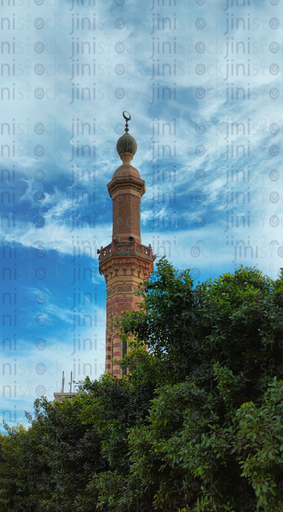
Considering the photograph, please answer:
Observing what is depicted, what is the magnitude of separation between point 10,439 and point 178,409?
18928mm

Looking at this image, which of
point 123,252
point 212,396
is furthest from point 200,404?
point 123,252

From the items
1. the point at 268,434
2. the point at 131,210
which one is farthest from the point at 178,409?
the point at 131,210

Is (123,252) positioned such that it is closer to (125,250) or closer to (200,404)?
(125,250)

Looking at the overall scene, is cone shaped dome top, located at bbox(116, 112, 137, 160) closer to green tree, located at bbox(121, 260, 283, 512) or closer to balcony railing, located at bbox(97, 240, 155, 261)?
balcony railing, located at bbox(97, 240, 155, 261)

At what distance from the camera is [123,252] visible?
28.1 meters

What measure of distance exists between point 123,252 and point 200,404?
727 inches

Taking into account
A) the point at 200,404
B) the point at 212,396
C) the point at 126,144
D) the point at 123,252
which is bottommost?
the point at 200,404

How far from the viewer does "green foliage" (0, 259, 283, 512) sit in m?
8.52

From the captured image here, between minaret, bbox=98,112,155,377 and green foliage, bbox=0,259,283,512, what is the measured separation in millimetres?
12242

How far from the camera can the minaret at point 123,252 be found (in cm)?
2745

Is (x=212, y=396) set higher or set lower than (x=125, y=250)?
lower

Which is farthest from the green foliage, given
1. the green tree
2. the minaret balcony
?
the minaret balcony

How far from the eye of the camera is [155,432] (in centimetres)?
1062

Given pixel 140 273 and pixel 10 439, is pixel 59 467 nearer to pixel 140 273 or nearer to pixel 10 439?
pixel 10 439
